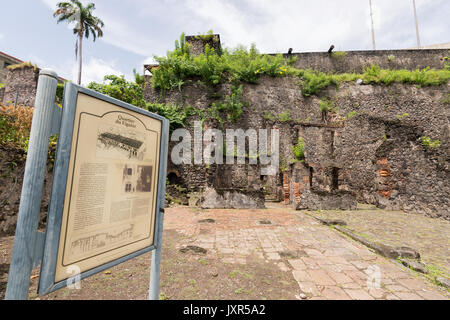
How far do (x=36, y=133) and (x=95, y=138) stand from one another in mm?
307

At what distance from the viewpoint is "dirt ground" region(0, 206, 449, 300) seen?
2424 millimetres

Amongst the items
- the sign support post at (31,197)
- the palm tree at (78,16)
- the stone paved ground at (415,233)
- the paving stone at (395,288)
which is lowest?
the paving stone at (395,288)

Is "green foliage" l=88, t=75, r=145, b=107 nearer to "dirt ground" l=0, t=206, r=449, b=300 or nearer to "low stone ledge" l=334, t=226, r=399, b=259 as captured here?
"dirt ground" l=0, t=206, r=449, b=300

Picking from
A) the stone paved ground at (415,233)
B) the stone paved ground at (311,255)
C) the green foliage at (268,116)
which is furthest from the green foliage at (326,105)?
the stone paved ground at (311,255)

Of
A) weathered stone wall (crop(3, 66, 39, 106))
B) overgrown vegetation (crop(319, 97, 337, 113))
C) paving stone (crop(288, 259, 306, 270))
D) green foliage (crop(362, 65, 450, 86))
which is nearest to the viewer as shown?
paving stone (crop(288, 259, 306, 270))

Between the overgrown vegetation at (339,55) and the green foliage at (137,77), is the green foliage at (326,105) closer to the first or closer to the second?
the overgrown vegetation at (339,55)

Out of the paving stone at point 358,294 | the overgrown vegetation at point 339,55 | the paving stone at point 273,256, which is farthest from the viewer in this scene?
the overgrown vegetation at point 339,55

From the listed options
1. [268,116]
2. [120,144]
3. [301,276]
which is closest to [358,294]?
[301,276]

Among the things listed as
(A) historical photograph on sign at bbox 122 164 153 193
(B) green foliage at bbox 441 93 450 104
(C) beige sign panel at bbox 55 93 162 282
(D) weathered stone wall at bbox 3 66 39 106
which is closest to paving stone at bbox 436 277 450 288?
(C) beige sign panel at bbox 55 93 162 282

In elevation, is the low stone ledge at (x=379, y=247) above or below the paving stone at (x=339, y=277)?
above

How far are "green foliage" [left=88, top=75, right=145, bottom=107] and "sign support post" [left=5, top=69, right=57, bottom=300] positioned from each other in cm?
1148

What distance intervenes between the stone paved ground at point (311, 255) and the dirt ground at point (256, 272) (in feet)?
0.04

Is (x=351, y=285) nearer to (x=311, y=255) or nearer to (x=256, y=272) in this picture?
(x=311, y=255)

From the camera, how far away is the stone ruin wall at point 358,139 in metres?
7.73
